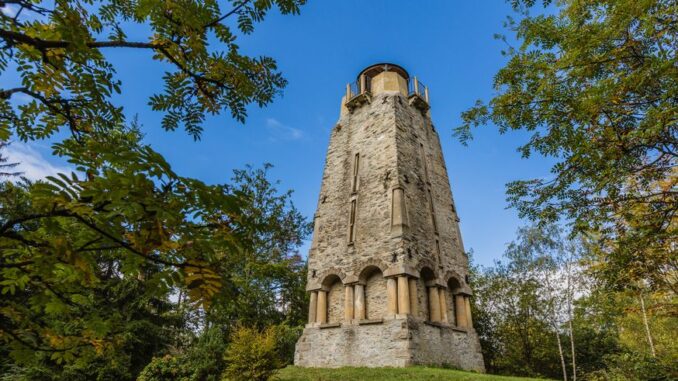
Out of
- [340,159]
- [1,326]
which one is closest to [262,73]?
[1,326]

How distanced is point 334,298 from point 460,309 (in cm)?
486

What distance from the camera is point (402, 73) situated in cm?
1898

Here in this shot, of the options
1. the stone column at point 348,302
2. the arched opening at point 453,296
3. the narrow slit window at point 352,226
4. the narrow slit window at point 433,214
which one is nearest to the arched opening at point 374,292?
the stone column at point 348,302

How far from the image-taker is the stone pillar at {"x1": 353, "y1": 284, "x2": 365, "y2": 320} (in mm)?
12312

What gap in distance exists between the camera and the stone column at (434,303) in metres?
12.4

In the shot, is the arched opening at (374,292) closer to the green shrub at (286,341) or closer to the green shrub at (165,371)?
the green shrub at (286,341)

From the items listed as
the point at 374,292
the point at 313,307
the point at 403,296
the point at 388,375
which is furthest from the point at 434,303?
the point at 313,307

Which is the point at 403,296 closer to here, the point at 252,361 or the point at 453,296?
the point at 453,296

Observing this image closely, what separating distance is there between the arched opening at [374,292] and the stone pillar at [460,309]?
11.1 feet

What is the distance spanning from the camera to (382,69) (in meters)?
19.2

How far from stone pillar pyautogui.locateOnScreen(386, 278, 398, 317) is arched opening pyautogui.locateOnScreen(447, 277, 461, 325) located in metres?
2.87

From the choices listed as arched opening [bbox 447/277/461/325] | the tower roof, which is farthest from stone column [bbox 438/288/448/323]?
the tower roof

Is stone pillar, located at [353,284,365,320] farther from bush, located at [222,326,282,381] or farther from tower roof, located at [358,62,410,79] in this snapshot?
tower roof, located at [358,62,410,79]

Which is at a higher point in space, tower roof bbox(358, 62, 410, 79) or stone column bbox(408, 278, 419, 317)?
tower roof bbox(358, 62, 410, 79)
